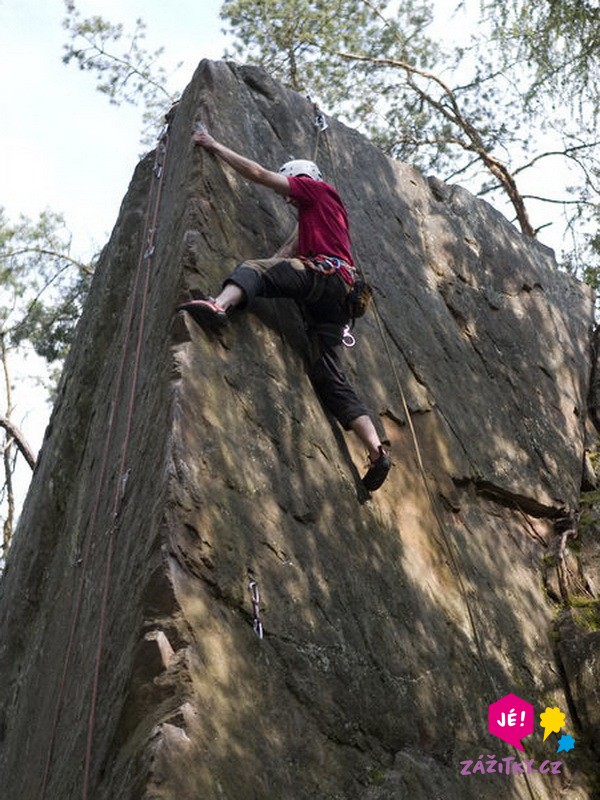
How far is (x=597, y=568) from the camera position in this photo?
7.08 metres

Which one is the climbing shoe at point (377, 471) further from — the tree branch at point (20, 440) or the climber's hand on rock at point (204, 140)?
the tree branch at point (20, 440)

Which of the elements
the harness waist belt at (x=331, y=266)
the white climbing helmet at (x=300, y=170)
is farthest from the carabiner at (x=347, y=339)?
the white climbing helmet at (x=300, y=170)

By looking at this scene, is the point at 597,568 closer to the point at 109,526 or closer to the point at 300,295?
the point at 300,295

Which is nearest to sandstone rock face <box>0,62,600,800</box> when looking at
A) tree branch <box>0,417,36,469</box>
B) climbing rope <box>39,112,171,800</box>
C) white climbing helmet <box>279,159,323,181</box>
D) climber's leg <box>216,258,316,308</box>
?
climbing rope <box>39,112,171,800</box>

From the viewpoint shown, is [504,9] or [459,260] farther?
[504,9]

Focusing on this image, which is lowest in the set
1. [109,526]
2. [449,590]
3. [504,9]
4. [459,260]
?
[449,590]

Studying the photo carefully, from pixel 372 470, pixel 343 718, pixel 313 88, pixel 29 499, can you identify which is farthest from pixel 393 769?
pixel 313 88

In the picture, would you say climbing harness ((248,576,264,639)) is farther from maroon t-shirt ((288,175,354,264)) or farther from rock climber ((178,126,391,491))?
maroon t-shirt ((288,175,354,264))

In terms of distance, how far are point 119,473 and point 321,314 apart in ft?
4.39

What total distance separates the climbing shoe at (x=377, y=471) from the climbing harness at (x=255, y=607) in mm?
1178

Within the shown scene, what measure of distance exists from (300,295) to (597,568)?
273cm

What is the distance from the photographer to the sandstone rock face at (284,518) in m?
4.39

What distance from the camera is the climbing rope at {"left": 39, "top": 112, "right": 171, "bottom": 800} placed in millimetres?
4742

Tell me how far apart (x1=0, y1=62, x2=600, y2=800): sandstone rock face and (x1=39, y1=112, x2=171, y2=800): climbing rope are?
0.08 feet
